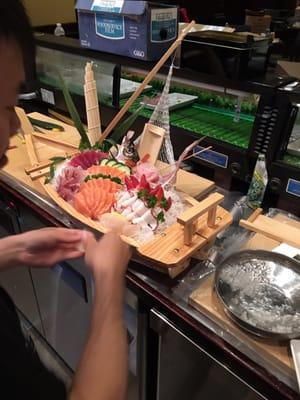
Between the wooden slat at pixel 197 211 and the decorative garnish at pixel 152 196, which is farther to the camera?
the decorative garnish at pixel 152 196

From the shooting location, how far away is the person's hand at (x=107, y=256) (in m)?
0.65

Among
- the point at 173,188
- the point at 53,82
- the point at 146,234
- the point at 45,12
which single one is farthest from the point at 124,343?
the point at 45,12

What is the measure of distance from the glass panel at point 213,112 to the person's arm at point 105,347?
0.71 metres

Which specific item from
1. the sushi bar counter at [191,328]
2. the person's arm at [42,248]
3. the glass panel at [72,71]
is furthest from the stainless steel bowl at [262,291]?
the glass panel at [72,71]

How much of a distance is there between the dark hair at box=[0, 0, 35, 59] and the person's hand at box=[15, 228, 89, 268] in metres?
0.39

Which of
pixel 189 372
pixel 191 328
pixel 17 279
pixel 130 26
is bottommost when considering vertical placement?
pixel 17 279

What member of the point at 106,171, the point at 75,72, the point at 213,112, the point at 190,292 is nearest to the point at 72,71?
the point at 75,72

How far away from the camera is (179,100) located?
1443mm

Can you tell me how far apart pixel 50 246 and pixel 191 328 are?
38cm

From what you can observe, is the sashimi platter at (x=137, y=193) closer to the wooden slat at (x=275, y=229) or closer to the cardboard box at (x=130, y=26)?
the wooden slat at (x=275, y=229)

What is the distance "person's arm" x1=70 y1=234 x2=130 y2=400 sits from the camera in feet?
1.83

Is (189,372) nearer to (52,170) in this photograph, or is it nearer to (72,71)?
(52,170)

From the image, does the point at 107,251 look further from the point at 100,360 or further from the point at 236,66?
the point at 236,66

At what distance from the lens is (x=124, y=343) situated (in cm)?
59
